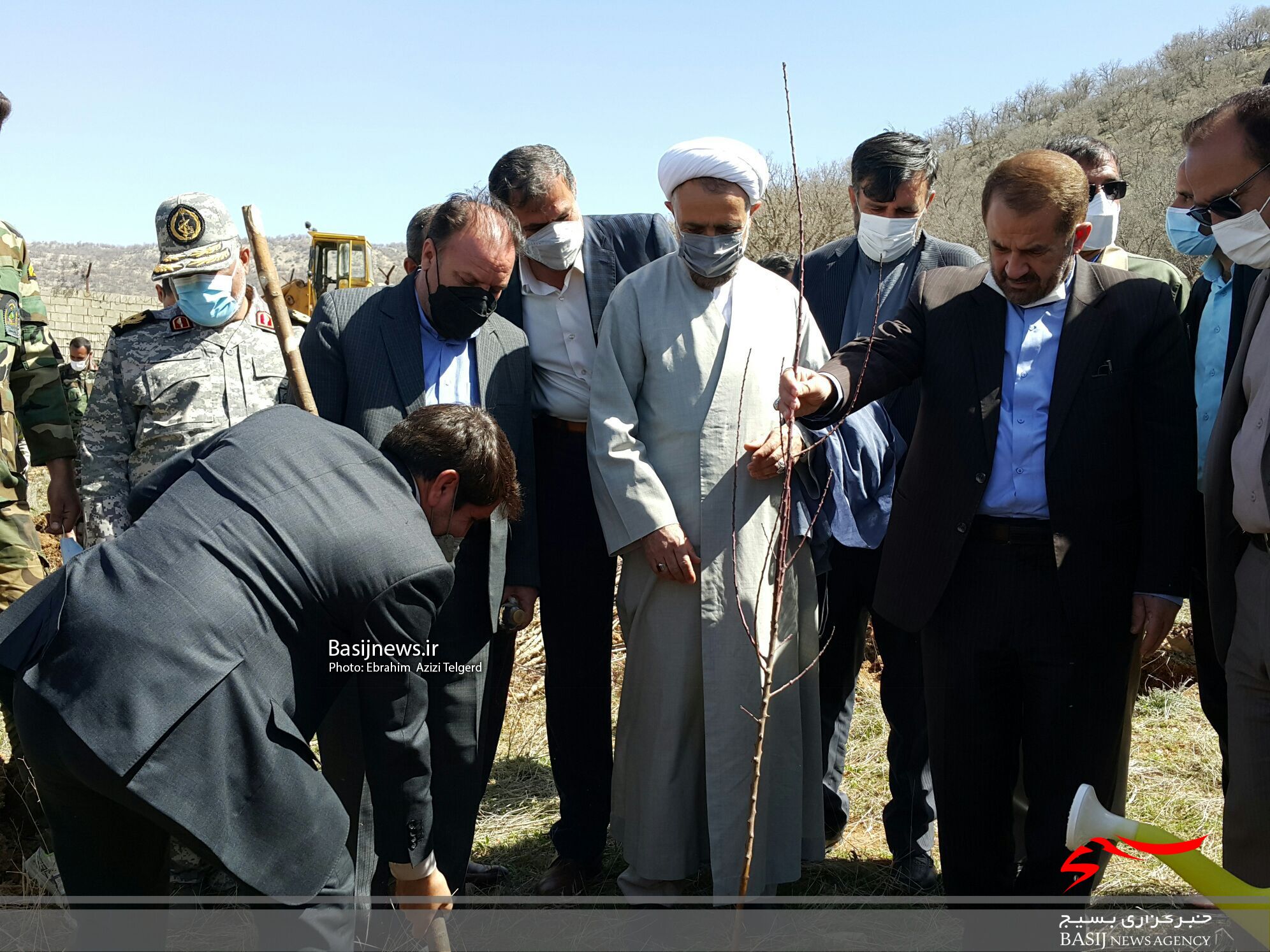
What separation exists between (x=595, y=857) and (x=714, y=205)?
216 cm

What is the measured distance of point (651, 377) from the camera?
10.9ft

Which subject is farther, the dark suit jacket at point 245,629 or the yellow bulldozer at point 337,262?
the yellow bulldozer at point 337,262

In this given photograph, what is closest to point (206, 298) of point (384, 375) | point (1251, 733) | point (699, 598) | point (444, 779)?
point (384, 375)

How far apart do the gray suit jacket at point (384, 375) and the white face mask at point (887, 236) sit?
1.45 meters

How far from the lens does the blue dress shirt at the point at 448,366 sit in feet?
10.7

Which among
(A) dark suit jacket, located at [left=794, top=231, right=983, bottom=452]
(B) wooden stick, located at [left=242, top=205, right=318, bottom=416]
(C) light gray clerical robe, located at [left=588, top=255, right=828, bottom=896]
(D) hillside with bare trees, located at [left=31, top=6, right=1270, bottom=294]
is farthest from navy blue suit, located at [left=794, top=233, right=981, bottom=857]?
(D) hillside with bare trees, located at [left=31, top=6, right=1270, bottom=294]

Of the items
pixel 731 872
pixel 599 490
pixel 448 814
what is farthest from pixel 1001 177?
pixel 448 814

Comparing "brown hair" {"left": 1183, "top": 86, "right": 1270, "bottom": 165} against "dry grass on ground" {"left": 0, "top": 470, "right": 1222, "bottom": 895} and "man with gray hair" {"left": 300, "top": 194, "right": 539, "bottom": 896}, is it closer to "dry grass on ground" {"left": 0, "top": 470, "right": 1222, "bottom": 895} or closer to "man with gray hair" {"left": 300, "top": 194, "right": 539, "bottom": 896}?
"man with gray hair" {"left": 300, "top": 194, "right": 539, "bottom": 896}

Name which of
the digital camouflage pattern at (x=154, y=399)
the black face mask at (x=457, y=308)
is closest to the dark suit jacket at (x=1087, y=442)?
the black face mask at (x=457, y=308)

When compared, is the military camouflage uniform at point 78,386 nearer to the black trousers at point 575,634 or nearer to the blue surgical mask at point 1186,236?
the black trousers at point 575,634

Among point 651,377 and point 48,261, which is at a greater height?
point 48,261

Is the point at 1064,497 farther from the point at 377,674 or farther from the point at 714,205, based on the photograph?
the point at 377,674

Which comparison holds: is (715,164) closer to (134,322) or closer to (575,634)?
(575,634)

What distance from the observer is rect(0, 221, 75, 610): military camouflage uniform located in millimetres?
3730
